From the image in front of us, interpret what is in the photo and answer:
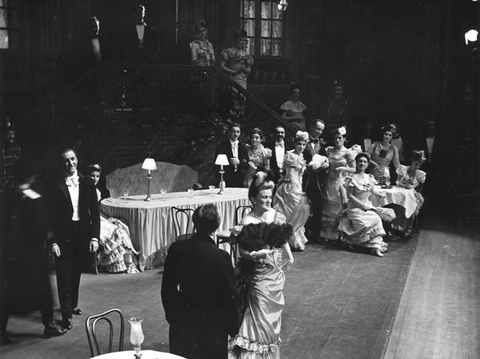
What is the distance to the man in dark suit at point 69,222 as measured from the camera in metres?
6.53

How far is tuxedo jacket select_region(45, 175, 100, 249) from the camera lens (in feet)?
21.5

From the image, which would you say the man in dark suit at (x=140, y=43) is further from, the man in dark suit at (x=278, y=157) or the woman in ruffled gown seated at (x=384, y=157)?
the woman in ruffled gown seated at (x=384, y=157)

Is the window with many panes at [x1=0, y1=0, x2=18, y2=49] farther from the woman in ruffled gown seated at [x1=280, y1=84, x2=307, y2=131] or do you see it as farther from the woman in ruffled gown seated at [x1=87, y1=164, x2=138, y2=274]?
the woman in ruffled gown seated at [x1=87, y1=164, x2=138, y2=274]

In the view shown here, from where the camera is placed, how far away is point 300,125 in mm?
13273

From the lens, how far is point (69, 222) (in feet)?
21.8

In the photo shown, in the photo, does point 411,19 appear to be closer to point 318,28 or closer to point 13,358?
point 318,28

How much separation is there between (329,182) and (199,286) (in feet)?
20.2

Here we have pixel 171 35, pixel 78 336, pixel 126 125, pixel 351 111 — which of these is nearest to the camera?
pixel 78 336

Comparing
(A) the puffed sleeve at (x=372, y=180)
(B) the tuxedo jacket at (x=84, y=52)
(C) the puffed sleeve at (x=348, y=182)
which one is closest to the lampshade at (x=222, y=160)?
(C) the puffed sleeve at (x=348, y=182)

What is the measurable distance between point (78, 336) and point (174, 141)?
17.3 feet

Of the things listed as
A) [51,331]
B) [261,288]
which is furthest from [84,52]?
[261,288]

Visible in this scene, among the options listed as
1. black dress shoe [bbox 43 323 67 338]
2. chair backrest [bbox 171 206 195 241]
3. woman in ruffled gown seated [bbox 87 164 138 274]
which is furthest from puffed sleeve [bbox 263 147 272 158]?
black dress shoe [bbox 43 323 67 338]

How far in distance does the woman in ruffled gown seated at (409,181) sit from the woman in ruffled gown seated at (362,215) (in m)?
0.92

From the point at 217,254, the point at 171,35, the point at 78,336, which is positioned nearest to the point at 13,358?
the point at 78,336
